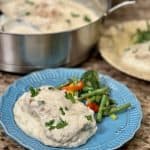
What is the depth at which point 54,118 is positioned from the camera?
0.89 meters

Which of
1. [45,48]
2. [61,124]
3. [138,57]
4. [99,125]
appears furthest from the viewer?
[138,57]

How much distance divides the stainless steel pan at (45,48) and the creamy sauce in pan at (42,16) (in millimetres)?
101

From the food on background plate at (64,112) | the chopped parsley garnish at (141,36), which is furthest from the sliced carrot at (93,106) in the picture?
the chopped parsley garnish at (141,36)

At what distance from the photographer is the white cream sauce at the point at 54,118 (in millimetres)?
878

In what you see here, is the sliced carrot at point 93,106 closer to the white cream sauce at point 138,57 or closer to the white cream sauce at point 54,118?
the white cream sauce at point 54,118

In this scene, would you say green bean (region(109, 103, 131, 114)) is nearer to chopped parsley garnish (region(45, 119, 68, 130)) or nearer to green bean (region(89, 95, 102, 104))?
green bean (region(89, 95, 102, 104))

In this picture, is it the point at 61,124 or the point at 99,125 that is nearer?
the point at 61,124

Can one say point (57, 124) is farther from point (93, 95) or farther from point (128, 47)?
point (128, 47)

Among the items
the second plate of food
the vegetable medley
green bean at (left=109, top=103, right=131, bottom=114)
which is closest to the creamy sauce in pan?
the second plate of food

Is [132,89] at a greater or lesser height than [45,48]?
lesser

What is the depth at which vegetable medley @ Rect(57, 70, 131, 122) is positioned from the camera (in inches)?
39.4

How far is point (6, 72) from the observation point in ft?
3.93

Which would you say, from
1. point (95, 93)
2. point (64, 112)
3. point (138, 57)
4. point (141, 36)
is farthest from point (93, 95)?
point (141, 36)

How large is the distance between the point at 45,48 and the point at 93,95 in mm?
179
